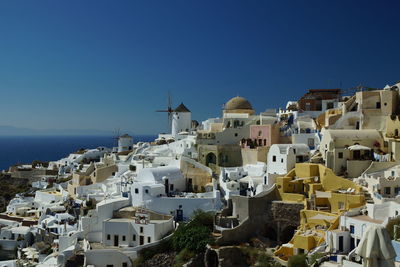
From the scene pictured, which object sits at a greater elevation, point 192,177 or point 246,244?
point 192,177

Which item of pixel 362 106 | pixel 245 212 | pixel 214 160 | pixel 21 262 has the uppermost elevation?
pixel 362 106

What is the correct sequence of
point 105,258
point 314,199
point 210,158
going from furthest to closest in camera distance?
point 210,158 → point 105,258 → point 314,199

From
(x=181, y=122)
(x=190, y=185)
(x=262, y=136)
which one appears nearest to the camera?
(x=190, y=185)

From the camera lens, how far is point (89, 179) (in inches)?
1567

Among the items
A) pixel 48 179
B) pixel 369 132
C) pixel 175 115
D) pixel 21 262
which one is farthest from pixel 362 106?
pixel 48 179

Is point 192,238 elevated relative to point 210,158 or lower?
lower

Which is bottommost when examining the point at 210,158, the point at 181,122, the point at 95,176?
the point at 95,176

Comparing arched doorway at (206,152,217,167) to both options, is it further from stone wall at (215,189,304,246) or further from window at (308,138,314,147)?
stone wall at (215,189,304,246)

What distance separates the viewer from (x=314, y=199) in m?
23.6

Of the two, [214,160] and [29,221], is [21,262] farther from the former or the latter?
[214,160]

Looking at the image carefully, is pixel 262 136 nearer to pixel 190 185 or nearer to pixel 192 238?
pixel 190 185

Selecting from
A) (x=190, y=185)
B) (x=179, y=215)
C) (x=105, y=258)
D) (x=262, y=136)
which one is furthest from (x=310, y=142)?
(x=105, y=258)

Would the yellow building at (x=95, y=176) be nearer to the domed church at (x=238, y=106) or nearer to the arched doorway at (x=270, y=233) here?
the domed church at (x=238, y=106)

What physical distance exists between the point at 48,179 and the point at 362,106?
34958 mm
